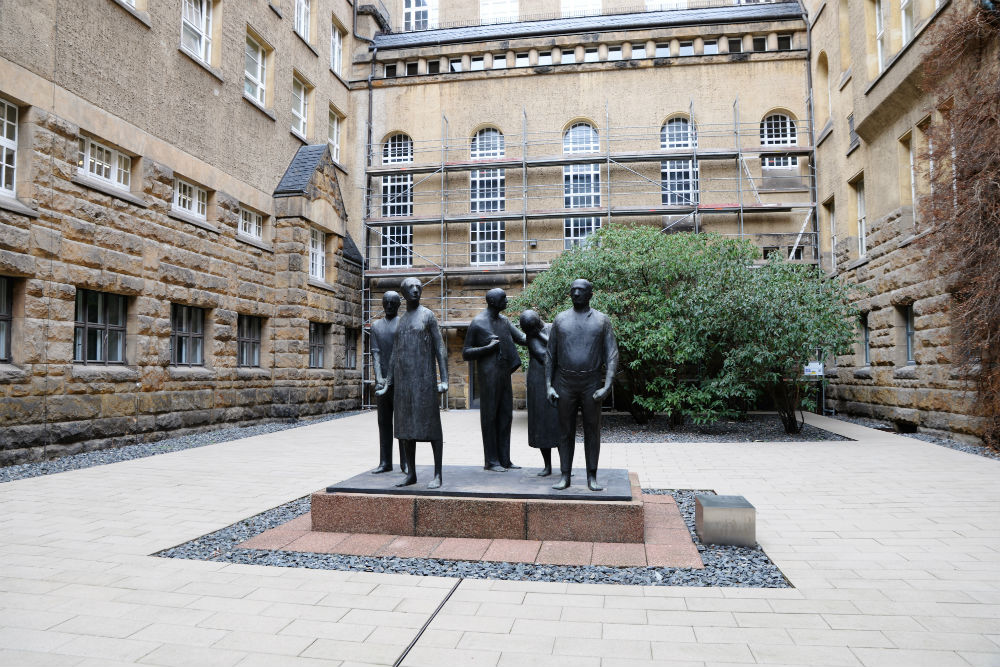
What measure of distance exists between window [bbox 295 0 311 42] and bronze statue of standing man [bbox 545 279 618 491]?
52.9 feet

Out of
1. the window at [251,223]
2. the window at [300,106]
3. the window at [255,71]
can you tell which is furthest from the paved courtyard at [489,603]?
the window at [300,106]

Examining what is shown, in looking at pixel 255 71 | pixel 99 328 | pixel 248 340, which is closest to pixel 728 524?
pixel 99 328

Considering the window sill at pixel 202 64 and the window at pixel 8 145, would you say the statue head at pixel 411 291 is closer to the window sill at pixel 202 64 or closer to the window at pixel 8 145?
the window at pixel 8 145

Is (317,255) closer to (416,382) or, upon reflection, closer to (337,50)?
(337,50)

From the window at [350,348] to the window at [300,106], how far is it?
602 cm

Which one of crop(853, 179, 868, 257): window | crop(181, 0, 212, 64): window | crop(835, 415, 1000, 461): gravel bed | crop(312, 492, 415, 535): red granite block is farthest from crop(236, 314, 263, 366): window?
crop(853, 179, 868, 257): window

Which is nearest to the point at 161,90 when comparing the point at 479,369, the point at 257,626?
the point at 479,369

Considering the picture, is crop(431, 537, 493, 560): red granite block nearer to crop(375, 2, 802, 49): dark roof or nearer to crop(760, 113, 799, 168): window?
crop(760, 113, 799, 168): window

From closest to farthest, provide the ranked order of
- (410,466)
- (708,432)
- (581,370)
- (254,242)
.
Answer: (581,370) < (410,466) < (708,432) < (254,242)

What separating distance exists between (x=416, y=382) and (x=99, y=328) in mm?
7824

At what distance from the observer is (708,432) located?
14.0 metres

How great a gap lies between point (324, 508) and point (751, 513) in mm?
3475

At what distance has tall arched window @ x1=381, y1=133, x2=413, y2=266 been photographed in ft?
74.2

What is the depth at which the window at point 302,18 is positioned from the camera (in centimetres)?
1836
